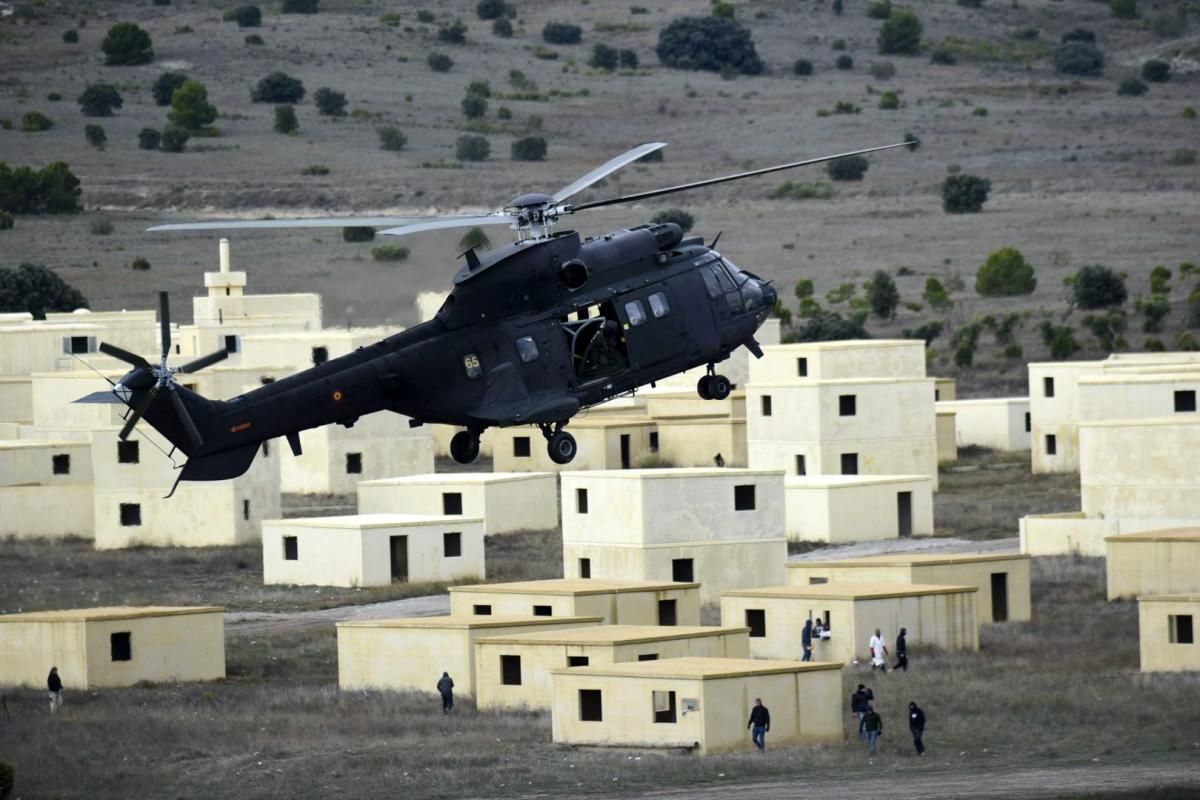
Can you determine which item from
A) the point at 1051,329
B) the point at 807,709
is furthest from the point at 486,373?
the point at 1051,329

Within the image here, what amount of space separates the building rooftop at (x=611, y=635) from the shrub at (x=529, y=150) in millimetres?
121050

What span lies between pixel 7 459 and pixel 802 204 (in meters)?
91.9

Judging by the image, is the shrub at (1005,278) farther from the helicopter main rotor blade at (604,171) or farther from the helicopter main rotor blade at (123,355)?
the helicopter main rotor blade at (123,355)

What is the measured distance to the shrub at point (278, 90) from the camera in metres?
194

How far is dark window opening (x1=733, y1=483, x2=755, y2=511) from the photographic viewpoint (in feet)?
233

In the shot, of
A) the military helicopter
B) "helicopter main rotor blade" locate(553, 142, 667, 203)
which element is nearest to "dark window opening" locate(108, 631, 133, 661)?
the military helicopter

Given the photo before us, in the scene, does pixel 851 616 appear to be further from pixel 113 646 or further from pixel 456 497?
pixel 456 497

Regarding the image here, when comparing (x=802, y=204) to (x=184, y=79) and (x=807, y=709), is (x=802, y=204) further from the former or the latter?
(x=807, y=709)

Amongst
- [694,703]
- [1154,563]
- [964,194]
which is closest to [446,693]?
[694,703]

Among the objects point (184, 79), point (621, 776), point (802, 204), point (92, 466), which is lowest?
point (621, 776)

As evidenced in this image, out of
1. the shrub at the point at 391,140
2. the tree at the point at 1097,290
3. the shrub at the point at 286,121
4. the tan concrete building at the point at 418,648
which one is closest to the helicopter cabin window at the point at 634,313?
the tan concrete building at the point at 418,648

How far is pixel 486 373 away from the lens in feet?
139

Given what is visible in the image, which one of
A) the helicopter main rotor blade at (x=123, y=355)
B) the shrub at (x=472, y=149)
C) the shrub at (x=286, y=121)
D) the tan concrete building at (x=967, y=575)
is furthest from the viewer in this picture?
the shrub at (x=286, y=121)

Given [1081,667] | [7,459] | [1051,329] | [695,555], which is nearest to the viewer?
[1081,667]
